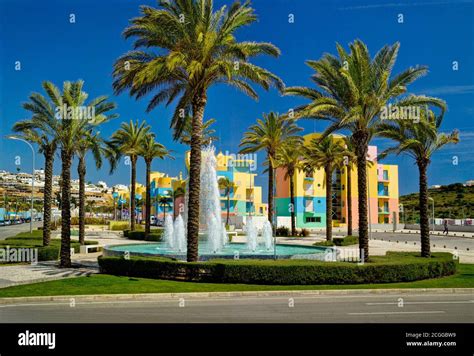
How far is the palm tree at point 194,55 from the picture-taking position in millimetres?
18531

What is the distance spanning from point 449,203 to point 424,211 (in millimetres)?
93426

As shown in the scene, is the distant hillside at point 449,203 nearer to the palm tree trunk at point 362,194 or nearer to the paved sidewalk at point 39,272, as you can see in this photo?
the palm tree trunk at point 362,194

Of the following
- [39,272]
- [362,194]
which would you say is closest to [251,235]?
[362,194]

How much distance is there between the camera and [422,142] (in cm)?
2372

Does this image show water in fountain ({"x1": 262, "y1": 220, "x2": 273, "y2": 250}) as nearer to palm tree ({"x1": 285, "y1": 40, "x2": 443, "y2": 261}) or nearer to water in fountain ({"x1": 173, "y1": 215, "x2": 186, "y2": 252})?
water in fountain ({"x1": 173, "y1": 215, "x2": 186, "y2": 252})

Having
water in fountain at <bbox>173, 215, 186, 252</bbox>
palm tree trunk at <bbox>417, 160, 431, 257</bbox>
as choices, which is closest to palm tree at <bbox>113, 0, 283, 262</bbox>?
palm tree trunk at <bbox>417, 160, 431, 257</bbox>

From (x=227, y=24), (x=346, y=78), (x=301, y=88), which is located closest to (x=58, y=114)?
(x=227, y=24)

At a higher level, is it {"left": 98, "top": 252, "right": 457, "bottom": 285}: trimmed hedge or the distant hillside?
the distant hillside

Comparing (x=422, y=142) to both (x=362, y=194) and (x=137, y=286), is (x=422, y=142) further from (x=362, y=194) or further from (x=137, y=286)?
(x=137, y=286)

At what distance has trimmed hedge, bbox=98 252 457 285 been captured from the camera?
1750 cm

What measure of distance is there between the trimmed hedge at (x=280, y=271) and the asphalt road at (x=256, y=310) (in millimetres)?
1923

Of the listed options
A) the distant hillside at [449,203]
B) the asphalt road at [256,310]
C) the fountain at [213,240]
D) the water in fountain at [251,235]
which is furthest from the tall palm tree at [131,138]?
the distant hillside at [449,203]

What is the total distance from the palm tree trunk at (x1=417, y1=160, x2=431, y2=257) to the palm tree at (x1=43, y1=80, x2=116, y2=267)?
16274 millimetres
